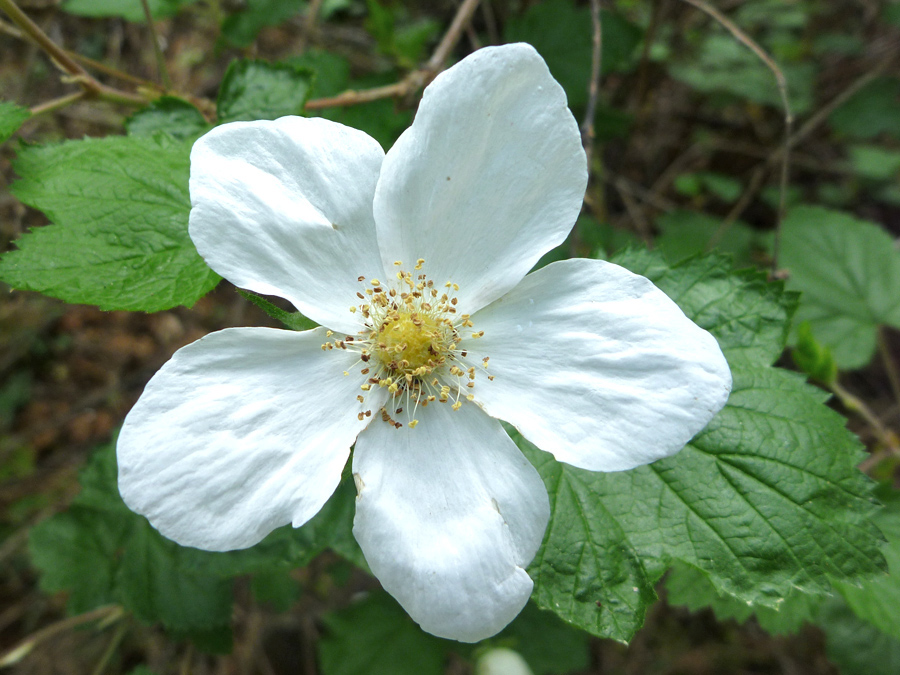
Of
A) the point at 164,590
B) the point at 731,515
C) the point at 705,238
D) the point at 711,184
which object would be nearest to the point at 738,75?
the point at 711,184

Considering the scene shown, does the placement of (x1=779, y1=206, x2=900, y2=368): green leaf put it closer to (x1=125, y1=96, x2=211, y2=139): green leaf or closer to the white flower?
the white flower

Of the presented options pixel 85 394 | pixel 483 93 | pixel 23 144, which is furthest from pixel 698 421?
pixel 85 394

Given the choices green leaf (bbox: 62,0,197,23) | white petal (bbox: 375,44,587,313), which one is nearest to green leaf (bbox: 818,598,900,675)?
white petal (bbox: 375,44,587,313)

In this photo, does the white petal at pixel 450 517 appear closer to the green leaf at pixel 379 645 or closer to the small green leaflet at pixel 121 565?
the small green leaflet at pixel 121 565

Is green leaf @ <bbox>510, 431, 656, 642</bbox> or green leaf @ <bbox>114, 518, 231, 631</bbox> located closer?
green leaf @ <bbox>510, 431, 656, 642</bbox>

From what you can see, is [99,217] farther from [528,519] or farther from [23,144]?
[528,519]
